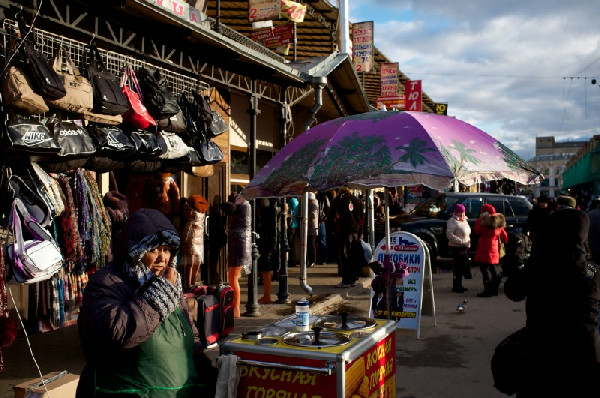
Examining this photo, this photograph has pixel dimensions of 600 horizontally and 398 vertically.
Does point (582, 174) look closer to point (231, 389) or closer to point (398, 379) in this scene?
point (398, 379)

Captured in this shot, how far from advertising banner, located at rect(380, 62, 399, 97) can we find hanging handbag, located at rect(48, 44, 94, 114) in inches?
597

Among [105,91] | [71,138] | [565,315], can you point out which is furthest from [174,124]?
[565,315]

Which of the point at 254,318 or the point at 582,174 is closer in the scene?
the point at 254,318

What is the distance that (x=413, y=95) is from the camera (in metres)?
22.1

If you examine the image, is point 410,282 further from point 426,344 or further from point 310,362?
point 310,362

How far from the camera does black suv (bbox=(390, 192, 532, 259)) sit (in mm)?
15375

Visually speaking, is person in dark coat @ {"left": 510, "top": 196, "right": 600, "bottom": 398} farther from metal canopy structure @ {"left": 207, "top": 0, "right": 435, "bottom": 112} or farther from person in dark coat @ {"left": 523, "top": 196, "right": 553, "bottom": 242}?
metal canopy structure @ {"left": 207, "top": 0, "right": 435, "bottom": 112}

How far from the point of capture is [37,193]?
17.1 feet

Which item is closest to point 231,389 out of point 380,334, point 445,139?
point 380,334

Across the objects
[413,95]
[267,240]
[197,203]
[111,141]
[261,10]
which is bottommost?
[267,240]

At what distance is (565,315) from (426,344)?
424cm

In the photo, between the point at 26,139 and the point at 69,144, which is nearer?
the point at 26,139

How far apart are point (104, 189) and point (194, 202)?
1465 mm

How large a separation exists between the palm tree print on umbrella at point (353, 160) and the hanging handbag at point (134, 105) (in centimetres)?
301
